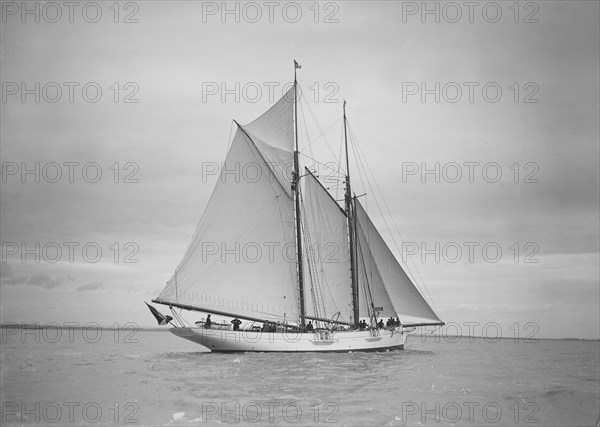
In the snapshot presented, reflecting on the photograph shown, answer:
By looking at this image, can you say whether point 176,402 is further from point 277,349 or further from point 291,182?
point 291,182

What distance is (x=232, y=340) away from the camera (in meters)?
49.2

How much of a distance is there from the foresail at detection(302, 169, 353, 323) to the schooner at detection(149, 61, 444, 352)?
8cm

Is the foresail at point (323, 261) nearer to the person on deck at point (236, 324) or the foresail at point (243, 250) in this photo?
A: the foresail at point (243, 250)

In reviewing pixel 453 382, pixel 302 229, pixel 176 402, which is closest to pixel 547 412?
pixel 453 382

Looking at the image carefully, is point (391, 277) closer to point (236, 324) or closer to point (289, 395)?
point (236, 324)

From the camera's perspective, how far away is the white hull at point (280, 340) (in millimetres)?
48156

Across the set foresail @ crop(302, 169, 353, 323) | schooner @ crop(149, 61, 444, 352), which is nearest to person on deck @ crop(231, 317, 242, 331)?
schooner @ crop(149, 61, 444, 352)

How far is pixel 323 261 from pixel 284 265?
188 inches

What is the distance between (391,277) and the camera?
51.8 m

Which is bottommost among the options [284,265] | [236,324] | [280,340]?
[280,340]

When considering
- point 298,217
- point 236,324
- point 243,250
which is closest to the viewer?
point 243,250

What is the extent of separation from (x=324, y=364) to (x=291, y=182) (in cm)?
1717

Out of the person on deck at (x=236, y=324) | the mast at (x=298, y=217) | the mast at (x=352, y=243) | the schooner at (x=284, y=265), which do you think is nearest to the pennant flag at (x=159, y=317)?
the schooner at (x=284, y=265)

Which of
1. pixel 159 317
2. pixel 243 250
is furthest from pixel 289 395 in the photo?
A: pixel 159 317
